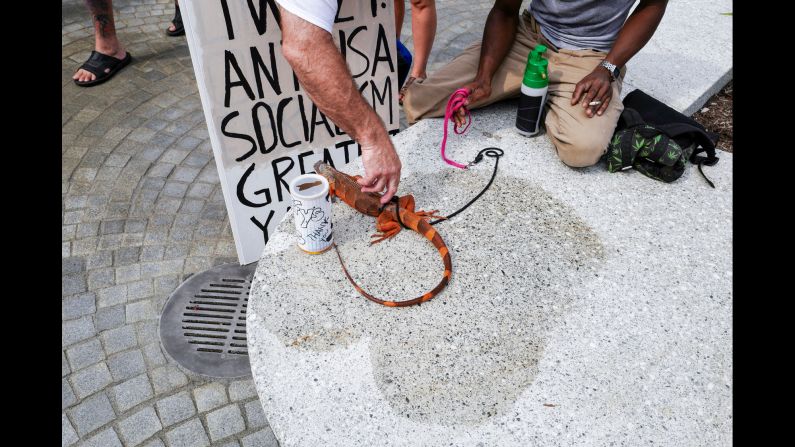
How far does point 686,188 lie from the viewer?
2434 mm

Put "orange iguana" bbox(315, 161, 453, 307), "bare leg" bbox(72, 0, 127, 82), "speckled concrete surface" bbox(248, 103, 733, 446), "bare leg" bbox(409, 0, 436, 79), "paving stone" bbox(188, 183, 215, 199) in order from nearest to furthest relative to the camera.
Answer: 1. "speckled concrete surface" bbox(248, 103, 733, 446)
2. "orange iguana" bbox(315, 161, 453, 307)
3. "paving stone" bbox(188, 183, 215, 199)
4. "bare leg" bbox(409, 0, 436, 79)
5. "bare leg" bbox(72, 0, 127, 82)

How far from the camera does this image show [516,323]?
1.87 meters

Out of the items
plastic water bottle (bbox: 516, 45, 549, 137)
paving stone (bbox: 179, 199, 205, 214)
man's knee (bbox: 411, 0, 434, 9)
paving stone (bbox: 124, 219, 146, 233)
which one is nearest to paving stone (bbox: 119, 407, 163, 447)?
paving stone (bbox: 124, 219, 146, 233)

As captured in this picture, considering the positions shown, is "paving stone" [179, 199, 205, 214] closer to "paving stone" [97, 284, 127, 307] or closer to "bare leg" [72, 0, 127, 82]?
"paving stone" [97, 284, 127, 307]

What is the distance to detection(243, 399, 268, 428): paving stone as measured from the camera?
7.69 ft

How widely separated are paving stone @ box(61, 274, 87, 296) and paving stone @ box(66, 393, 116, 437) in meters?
0.68

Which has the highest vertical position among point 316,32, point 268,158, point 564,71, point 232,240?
point 316,32

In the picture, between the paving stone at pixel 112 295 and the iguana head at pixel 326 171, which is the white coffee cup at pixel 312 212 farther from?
the paving stone at pixel 112 295

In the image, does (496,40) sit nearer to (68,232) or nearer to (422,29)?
(422,29)

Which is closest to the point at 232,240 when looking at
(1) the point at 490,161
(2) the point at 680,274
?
(1) the point at 490,161

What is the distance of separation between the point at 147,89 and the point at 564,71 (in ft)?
10.6

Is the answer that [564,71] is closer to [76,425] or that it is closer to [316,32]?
[316,32]

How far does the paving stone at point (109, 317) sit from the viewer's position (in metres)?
2.71

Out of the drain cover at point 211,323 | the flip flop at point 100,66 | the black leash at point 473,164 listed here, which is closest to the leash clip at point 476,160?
the black leash at point 473,164
